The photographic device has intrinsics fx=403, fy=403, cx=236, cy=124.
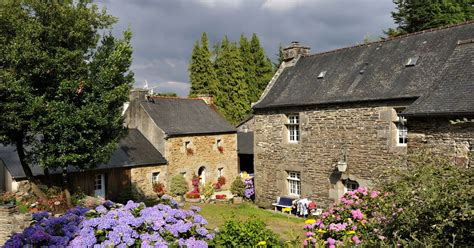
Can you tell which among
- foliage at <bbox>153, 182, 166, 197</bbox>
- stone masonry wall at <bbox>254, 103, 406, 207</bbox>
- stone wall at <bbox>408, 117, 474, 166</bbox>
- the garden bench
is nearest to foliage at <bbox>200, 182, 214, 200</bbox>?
foliage at <bbox>153, 182, 166, 197</bbox>

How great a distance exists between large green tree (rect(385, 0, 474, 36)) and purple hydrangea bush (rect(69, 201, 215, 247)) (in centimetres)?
3058

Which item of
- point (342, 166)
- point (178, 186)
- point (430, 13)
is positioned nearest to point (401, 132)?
point (342, 166)

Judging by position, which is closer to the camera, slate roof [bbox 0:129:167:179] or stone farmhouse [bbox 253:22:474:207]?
stone farmhouse [bbox 253:22:474:207]

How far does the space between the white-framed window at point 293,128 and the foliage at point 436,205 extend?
1090 cm

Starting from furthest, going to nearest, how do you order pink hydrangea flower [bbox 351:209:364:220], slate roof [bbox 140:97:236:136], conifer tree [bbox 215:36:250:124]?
conifer tree [bbox 215:36:250:124], slate roof [bbox 140:97:236:136], pink hydrangea flower [bbox 351:209:364:220]

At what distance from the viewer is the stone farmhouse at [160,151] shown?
65.8 feet

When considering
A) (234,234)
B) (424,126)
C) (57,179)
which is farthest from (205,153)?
(234,234)

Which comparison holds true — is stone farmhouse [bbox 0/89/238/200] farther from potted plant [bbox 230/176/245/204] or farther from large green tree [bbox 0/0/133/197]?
large green tree [bbox 0/0/133/197]

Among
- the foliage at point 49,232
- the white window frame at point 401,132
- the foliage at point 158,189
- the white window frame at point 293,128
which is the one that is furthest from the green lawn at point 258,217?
the foliage at point 49,232

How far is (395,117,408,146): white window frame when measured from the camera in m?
13.5

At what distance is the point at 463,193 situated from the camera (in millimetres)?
5055

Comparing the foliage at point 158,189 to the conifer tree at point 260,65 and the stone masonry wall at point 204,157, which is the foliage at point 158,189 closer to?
the stone masonry wall at point 204,157

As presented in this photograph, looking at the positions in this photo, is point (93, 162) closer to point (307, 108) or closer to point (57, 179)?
point (57, 179)

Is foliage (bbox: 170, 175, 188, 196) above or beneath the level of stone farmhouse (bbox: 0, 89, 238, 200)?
beneath
